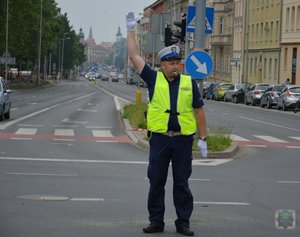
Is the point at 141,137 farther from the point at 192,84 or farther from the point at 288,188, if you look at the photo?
the point at 192,84

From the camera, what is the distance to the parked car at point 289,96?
4729cm

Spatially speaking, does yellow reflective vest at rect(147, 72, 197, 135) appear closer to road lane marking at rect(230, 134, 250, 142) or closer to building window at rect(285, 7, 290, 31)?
road lane marking at rect(230, 134, 250, 142)

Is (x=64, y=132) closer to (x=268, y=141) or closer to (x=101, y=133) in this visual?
(x=101, y=133)

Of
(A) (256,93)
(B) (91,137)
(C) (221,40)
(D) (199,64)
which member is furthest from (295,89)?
(C) (221,40)

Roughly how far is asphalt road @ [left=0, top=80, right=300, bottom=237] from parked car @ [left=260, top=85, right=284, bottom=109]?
29171 millimetres

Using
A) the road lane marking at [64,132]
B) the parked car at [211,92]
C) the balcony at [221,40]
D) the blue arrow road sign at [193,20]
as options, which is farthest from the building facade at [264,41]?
the blue arrow road sign at [193,20]

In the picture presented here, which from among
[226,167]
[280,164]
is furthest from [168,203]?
[280,164]

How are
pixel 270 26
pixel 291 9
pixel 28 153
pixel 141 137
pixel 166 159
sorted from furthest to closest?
pixel 270 26 < pixel 291 9 < pixel 141 137 < pixel 28 153 < pixel 166 159

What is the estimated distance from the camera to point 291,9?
2852 inches

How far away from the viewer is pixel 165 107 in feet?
27.4

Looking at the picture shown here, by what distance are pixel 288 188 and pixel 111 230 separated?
16.2ft

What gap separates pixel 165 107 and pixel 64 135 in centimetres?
1484

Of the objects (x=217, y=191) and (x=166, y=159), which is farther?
(x=217, y=191)

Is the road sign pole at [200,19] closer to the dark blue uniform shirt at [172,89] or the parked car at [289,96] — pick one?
the dark blue uniform shirt at [172,89]
